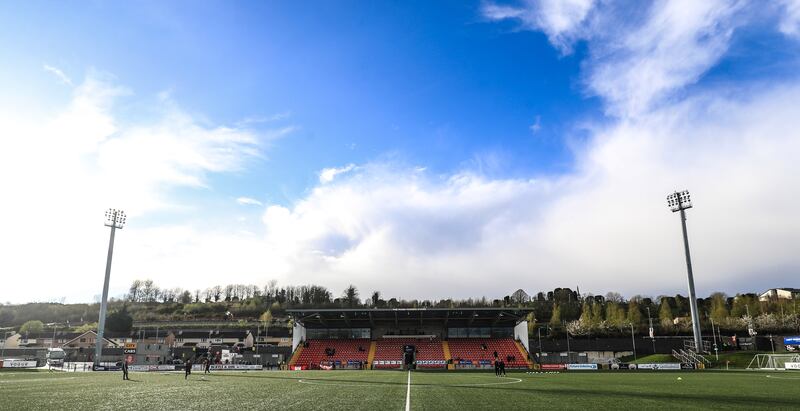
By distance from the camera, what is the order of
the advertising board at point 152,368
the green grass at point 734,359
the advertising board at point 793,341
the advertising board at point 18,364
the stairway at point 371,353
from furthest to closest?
the advertising board at point 793,341, the stairway at point 371,353, the advertising board at point 152,368, the advertising board at point 18,364, the green grass at point 734,359

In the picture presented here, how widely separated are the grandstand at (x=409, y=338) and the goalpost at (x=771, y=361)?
24593mm

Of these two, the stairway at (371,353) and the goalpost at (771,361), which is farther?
the stairway at (371,353)

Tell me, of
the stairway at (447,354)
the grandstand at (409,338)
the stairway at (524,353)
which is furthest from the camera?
the grandstand at (409,338)

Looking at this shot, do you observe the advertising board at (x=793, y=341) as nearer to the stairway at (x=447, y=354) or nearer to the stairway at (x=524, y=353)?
the stairway at (x=524, y=353)

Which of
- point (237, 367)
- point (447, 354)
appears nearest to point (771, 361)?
point (447, 354)

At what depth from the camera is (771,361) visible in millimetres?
53062

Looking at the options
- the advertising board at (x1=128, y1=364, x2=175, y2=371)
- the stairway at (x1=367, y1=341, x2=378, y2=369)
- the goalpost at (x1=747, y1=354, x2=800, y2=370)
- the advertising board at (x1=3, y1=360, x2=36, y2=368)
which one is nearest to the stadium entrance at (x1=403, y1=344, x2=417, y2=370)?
the stairway at (x1=367, y1=341, x2=378, y2=369)

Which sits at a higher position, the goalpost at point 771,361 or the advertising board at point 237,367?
the goalpost at point 771,361

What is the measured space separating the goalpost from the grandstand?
24593mm

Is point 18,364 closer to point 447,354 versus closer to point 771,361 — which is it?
point 447,354

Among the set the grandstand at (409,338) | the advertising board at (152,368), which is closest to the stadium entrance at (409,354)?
the grandstand at (409,338)

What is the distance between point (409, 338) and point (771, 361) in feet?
144

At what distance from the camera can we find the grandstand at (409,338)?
65.2 metres

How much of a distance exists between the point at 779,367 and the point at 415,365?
39.9 m
